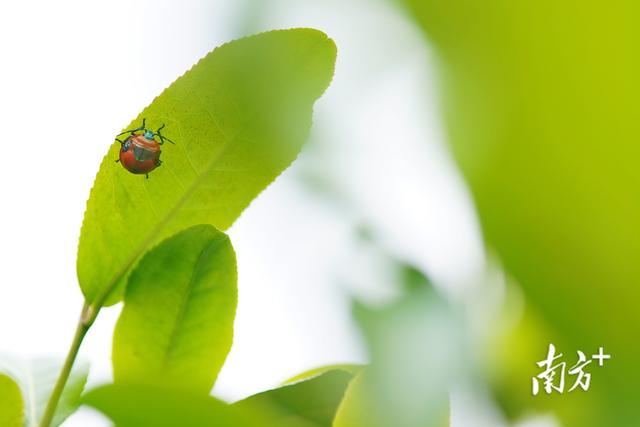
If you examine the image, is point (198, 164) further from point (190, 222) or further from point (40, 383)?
point (40, 383)

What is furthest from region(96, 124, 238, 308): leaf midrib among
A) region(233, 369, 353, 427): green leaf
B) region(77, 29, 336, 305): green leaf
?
region(233, 369, 353, 427): green leaf

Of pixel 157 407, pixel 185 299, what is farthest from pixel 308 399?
pixel 157 407

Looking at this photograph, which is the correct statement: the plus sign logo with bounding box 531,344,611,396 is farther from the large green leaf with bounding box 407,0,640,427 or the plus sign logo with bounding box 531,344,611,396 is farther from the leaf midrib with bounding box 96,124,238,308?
the leaf midrib with bounding box 96,124,238,308

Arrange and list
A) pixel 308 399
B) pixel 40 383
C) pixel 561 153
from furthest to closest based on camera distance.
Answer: pixel 40 383, pixel 308 399, pixel 561 153

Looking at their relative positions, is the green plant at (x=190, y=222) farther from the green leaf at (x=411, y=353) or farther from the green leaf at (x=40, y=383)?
the green leaf at (x=411, y=353)

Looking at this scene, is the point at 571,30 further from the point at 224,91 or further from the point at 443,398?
the point at 224,91

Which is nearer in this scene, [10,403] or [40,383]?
[10,403]

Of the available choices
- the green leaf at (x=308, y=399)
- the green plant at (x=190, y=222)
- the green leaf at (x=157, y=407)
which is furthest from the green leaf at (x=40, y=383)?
the green leaf at (x=157, y=407)

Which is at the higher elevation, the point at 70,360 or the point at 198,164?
the point at 198,164

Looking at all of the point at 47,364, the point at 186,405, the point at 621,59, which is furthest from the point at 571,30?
the point at 47,364
